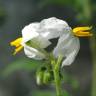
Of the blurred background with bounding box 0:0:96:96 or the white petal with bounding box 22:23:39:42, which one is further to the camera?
the blurred background with bounding box 0:0:96:96

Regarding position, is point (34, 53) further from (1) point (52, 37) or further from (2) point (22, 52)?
(2) point (22, 52)

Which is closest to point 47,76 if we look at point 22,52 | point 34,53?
point 34,53

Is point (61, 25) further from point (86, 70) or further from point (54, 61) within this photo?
point (86, 70)

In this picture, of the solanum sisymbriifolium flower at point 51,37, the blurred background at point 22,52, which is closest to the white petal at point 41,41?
the solanum sisymbriifolium flower at point 51,37

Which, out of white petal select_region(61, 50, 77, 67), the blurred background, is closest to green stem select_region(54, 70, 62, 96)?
white petal select_region(61, 50, 77, 67)

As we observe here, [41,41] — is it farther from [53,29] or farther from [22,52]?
[22,52]

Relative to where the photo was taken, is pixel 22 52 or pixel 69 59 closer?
pixel 69 59

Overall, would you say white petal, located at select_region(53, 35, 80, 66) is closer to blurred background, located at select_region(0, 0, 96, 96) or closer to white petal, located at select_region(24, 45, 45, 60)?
white petal, located at select_region(24, 45, 45, 60)

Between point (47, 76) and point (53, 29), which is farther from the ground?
point (53, 29)

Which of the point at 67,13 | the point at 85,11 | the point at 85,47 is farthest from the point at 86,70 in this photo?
the point at 85,11
